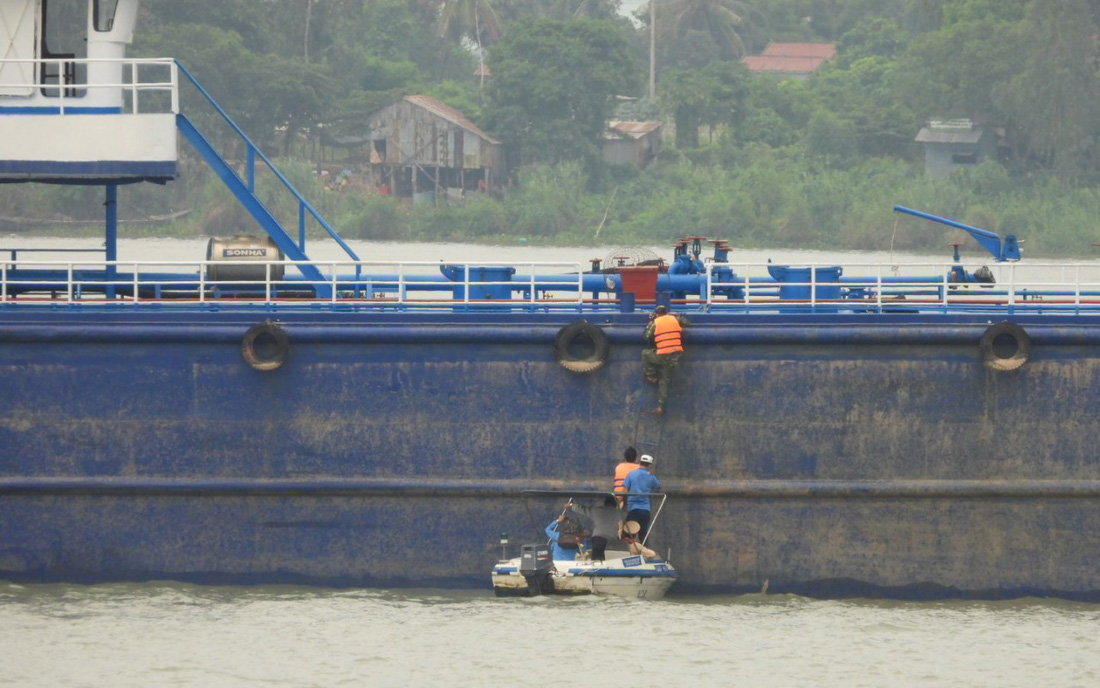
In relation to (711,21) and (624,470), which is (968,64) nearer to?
(711,21)

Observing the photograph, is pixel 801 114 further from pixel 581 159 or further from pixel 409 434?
pixel 409 434

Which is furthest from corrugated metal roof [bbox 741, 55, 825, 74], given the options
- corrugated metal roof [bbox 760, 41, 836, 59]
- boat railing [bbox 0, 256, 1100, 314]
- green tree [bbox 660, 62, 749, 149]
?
boat railing [bbox 0, 256, 1100, 314]

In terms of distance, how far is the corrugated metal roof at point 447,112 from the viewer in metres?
70.2

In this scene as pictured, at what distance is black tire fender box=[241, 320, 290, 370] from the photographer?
21.0 meters

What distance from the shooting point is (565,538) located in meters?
20.8

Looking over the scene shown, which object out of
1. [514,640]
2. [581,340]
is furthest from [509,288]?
[514,640]

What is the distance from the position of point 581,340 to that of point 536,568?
2.51m

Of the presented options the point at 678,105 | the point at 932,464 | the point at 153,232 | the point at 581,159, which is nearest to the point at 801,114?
the point at 678,105

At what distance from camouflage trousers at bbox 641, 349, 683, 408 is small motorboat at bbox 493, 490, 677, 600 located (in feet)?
3.59

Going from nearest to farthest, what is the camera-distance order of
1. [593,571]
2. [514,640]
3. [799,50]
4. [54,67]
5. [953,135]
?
[514,640], [593,571], [54,67], [953,135], [799,50]

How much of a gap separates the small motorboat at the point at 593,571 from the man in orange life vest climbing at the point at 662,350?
1.20m

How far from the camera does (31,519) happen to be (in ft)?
69.8

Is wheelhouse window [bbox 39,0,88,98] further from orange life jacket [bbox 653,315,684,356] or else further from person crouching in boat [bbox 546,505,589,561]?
person crouching in boat [bbox 546,505,589,561]

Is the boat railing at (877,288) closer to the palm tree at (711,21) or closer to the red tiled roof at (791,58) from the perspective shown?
the red tiled roof at (791,58)
